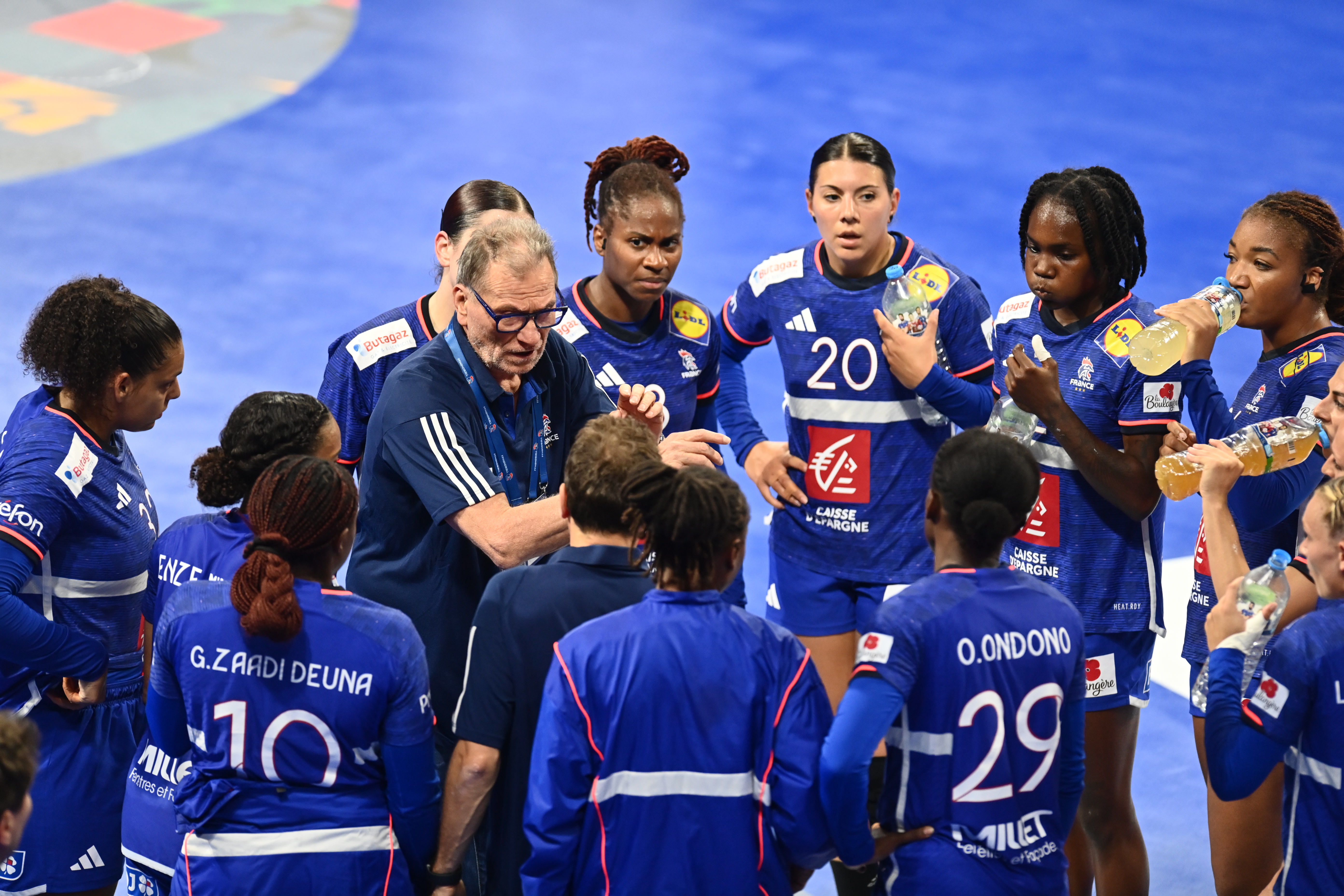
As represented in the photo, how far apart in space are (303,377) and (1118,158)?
24.6 ft

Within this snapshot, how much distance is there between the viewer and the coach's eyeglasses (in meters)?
3.96

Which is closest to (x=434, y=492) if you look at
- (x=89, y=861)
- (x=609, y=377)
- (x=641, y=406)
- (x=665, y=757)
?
(x=641, y=406)

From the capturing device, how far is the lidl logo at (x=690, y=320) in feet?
18.1

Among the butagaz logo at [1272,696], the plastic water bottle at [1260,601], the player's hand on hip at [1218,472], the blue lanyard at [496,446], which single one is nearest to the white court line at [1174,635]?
the player's hand on hip at [1218,472]

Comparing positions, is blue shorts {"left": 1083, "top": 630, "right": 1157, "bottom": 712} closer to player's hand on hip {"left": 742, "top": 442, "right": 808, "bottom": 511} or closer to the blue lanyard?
player's hand on hip {"left": 742, "top": 442, "right": 808, "bottom": 511}

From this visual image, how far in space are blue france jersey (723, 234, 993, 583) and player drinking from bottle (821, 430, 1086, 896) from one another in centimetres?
188

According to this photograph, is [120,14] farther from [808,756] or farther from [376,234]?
[808,756]

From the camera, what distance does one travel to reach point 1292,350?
178 inches

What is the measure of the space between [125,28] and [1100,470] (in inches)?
512

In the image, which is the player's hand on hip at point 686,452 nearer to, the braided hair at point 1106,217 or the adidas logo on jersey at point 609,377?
the adidas logo on jersey at point 609,377

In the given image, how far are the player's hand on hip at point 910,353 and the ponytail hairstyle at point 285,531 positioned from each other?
7.69 feet

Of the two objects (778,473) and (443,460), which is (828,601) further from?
(443,460)

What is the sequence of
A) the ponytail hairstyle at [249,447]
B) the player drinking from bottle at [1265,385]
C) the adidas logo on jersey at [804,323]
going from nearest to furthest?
the ponytail hairstyle at [249,447]
the player drinking from bottle at [1265,385]
the adidas logo on jersey at [804,323]

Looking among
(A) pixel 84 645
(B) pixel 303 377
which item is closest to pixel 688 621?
(A) pixel 84 645
